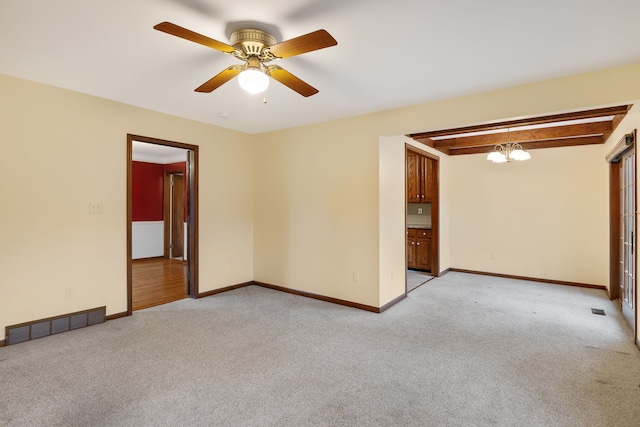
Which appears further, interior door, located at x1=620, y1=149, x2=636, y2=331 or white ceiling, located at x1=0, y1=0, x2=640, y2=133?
interior door, located at x1=620, y1=149, x2=636, y2=331

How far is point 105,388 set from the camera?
2238 mm

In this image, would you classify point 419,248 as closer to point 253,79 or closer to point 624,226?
point 624,226

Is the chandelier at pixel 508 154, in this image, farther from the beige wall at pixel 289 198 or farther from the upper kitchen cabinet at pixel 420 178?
the upper kitchen cabinet at pixel 420 178

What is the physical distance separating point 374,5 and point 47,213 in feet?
11.3

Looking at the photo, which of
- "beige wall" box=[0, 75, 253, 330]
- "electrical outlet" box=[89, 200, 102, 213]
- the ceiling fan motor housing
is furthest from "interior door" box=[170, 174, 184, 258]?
the ceiling fan motor housing

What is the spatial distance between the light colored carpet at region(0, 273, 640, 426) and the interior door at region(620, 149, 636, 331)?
9.4 inches

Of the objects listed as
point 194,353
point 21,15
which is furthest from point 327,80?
point 194,353

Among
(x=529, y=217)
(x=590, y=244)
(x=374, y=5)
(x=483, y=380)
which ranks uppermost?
(x=374, y=5)

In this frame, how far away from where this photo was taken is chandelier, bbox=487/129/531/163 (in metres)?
4.67

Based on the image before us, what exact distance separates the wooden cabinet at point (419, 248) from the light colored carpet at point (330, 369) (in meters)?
2.06

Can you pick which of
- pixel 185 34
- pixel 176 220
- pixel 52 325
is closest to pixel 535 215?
pixel 185 34

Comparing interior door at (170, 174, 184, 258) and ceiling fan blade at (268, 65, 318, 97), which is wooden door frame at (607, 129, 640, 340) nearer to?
ceiling fan blade at (268, 65, 318, 97)

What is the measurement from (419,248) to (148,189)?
6.26m

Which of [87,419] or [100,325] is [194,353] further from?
[100,325]
